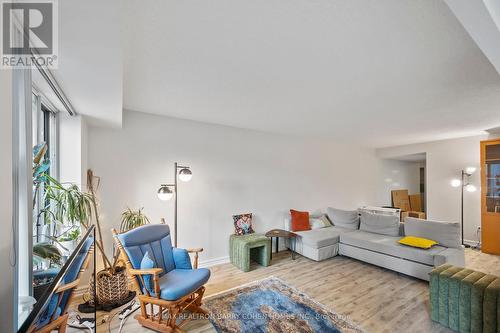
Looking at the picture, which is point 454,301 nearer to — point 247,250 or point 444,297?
point 444,297

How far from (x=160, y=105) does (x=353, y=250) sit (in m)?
4.07

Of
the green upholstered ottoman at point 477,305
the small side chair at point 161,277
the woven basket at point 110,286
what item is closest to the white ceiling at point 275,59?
the small side chair at point 161,277

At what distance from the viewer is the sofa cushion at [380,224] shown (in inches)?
154

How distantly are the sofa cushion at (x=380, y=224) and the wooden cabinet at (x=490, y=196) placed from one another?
2256 millimetres

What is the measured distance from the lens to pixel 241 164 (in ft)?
13.6

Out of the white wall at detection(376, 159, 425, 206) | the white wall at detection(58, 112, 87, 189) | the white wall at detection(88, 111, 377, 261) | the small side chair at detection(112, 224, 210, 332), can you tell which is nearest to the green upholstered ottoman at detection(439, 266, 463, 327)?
the small side chair at detection(112, 224, 210, 332)

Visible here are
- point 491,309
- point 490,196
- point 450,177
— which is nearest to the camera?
point 491,309

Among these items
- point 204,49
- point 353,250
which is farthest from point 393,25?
point 353,250

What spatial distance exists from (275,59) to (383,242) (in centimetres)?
345

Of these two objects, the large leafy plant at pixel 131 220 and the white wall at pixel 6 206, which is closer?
the white wall at pixel 6 206

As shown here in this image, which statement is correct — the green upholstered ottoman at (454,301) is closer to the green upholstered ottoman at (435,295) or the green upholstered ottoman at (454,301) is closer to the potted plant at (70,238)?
the green upholstered ottoman at (435,295)

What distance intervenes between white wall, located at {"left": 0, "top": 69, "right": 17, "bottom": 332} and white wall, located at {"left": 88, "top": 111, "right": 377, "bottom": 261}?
7.94ft

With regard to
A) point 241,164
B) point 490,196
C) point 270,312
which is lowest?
point 270,312
